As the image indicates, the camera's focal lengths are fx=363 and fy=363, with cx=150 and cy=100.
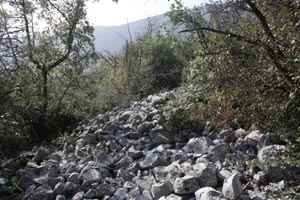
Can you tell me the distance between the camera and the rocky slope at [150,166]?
352 centimetres

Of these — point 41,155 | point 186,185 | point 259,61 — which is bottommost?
point 41,155

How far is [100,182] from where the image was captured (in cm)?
445


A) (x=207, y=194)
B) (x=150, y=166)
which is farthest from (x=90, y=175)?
(x=207, y=194)

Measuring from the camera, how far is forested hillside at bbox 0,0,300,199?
3.77 m

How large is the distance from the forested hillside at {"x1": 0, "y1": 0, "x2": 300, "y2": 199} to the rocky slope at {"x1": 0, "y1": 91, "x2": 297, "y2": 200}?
0.7 inches

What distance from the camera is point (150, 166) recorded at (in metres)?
4.45

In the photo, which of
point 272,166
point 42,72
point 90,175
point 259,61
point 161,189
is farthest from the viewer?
point 42,72

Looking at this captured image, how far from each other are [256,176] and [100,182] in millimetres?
1899

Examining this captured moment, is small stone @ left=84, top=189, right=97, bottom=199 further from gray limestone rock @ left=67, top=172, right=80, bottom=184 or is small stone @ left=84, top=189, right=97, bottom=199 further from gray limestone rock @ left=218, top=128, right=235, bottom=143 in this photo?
gray limestone rock @ left=218, top=128, right=235, bottom=143

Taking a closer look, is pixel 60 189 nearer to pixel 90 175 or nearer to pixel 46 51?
pixel 90 175

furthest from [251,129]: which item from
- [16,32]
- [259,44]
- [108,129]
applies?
[16,32]

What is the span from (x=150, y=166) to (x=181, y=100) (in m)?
1.81

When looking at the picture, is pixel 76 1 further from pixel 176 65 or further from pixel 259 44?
pixel 259 44

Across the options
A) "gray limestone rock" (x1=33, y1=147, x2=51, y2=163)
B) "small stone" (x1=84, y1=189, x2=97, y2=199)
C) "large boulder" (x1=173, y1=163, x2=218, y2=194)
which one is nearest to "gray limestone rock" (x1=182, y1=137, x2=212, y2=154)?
"large boulder" (x1=173, y1=163, x2=218, y2=194)
